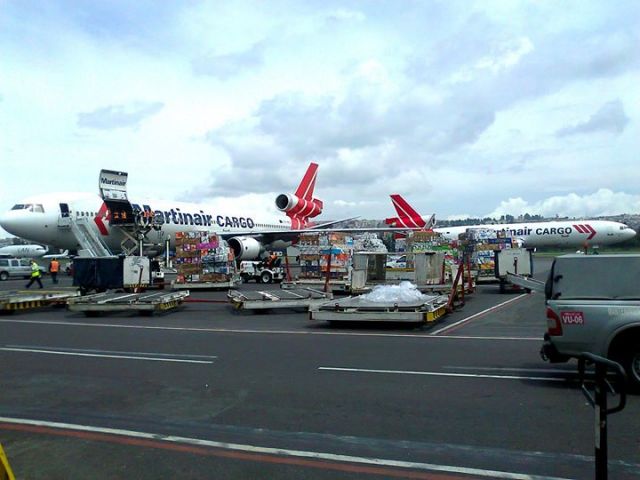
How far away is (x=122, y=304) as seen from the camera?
16.7 metres

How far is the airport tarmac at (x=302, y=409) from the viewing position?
16.2 feet

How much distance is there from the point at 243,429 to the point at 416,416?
1.86 meters

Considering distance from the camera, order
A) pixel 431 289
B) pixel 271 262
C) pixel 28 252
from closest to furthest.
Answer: pixel 431 289 < pixel 271 262 < pixel 28 252

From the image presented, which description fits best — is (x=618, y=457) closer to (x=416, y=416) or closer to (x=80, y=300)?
(x=416, y=416)

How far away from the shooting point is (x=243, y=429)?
19.5ft

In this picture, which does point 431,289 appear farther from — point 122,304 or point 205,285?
point 205,285

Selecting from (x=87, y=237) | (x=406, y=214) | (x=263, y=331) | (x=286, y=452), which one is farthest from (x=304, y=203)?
(x=286, y=452)

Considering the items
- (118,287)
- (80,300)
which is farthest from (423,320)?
(118,287)

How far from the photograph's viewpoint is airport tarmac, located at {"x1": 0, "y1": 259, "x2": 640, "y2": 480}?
195 inches

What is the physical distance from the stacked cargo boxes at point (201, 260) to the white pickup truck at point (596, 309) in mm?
17995

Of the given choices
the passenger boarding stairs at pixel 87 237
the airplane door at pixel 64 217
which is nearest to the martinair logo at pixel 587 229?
the passenger boarding stairs at pixel 87 237

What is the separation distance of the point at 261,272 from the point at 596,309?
24.2 m

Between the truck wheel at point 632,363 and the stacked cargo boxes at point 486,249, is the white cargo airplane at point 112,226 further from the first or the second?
the truck wheel at point 632,363

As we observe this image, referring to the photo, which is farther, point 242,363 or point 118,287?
point 118,287
